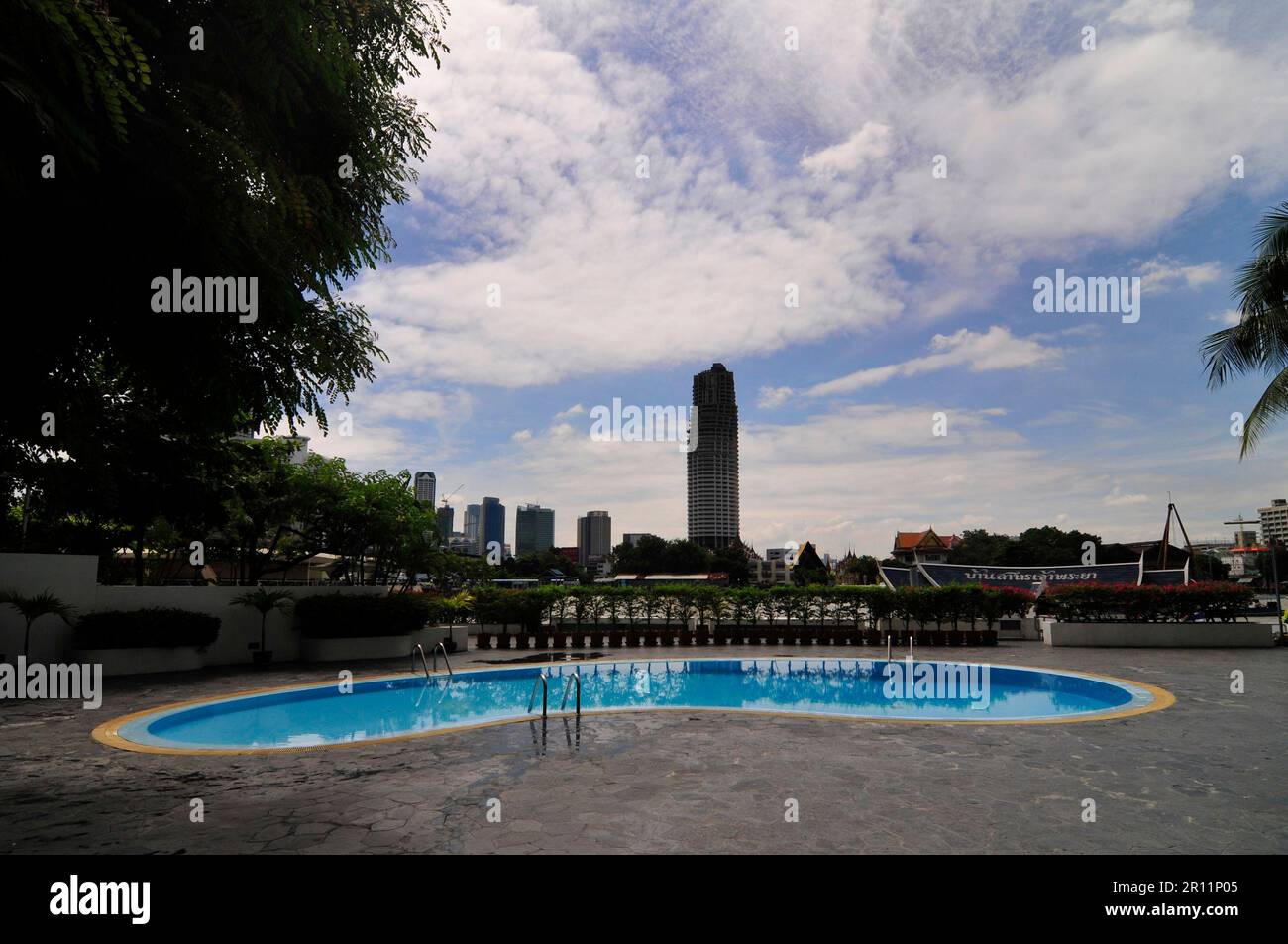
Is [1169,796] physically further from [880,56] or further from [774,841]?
[880,56]

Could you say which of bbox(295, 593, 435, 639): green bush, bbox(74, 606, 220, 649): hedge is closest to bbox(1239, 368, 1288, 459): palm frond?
bbox(295, 593, 435, 639): green bush

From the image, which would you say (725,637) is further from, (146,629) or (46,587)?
(46,587)

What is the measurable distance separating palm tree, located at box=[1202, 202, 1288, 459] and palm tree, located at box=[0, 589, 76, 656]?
2445 centimetres

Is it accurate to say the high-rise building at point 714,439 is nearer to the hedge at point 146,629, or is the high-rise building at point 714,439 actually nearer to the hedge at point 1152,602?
the hedge at point 1152,602

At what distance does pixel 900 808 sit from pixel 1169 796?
2719 millimetres

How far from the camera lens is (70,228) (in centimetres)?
520

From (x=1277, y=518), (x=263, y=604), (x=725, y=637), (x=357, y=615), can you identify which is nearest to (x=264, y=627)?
(x=263, y=604)

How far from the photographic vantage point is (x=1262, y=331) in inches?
553

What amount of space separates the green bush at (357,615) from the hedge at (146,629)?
7.47ft

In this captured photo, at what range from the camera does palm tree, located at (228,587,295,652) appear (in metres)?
17.8

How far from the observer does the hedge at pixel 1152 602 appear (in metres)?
21.2

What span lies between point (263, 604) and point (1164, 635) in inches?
1018

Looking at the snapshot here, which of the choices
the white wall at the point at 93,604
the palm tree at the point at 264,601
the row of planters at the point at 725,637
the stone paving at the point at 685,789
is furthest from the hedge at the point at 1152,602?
the palm tree at the point at 264,601
